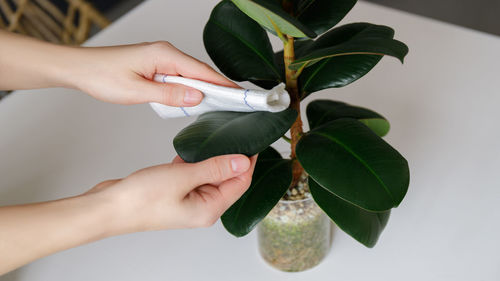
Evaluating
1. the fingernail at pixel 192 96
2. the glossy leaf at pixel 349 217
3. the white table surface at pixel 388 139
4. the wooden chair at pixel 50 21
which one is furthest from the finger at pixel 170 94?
the wooden chair at pixel 50 21

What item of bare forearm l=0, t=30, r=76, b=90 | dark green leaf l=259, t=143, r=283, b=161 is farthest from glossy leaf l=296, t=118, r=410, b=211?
bare forearm l=0, t=30, r=76, b=90

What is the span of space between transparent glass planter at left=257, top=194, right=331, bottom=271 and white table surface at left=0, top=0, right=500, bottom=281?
1.1 inches

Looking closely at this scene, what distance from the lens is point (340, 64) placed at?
0.78 meters

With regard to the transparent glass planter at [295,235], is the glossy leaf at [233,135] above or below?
above

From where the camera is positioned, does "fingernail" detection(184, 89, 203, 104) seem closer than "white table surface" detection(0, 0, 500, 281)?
Yes

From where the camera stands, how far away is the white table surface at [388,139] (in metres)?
0.96

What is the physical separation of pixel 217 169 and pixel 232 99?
102 mm

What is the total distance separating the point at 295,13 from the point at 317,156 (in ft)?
0.73

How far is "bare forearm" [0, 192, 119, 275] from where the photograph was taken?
75 centimetres

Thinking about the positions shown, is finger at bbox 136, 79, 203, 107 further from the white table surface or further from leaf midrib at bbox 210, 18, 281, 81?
the white table surface

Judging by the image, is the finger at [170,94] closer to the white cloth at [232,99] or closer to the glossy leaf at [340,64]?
the white cloth at [232,99]

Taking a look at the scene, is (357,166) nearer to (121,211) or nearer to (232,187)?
(232,187)

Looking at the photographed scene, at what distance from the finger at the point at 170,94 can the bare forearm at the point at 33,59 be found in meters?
0.19

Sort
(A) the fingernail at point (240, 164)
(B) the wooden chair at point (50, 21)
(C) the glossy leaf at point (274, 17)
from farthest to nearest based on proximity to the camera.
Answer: (B) the wooden chair at point (50, 21) < (A) the fingernail at point (240, 164) < (C) the glossy leaf at point (274, 17)
